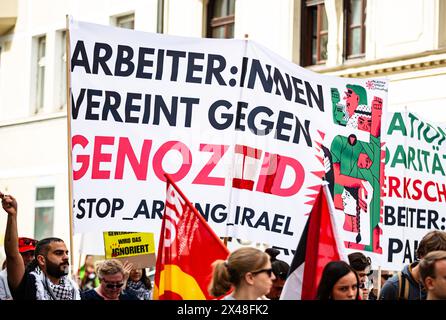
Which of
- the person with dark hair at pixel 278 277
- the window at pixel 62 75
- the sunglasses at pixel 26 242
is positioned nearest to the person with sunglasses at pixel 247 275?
the person with dark hair at pixel 278 277

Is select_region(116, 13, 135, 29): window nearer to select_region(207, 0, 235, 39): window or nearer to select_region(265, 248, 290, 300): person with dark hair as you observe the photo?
select_region(207, 0, 235, 39): window

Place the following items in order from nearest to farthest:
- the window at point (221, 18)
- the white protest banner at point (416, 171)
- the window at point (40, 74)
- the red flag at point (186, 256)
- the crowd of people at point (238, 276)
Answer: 1. the crowd of people at point (238, 276)
2. the red flag at point (186, 256)
3. the white protest banner at point (416, 171)
4. the window at point (221, 18)
5. the window at point (40, 74)

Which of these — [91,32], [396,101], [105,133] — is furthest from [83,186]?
[396,101]

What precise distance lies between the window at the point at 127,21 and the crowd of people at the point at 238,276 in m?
16.7

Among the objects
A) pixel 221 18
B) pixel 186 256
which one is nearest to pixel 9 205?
pixel 186 256

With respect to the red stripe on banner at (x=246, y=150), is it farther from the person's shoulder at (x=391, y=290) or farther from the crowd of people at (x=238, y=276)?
the person's shoulder at (x=391, y=290)

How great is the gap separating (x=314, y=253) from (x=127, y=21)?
2151 centimetres

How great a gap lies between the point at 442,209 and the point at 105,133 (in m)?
4.47

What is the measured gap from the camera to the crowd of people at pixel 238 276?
22.0 feet

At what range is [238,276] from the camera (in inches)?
265

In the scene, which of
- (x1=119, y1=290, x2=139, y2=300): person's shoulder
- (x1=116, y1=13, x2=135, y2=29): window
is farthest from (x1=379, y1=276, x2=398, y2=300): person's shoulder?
(x1=116, y1=13, x2=135, y2=29): window

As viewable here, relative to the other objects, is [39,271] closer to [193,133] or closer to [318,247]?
[193,133]

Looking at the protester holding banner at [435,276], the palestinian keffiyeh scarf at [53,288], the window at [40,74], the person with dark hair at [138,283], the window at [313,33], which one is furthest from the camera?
the window at [40,74]

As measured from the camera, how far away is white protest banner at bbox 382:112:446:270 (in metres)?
12.8
